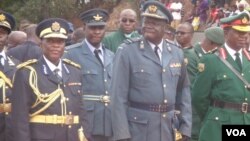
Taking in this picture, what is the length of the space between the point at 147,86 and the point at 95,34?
2070 millimetres

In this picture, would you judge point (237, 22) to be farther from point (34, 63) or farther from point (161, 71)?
point (34, 63)

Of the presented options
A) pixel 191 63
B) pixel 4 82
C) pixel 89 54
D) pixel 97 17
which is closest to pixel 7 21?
pixel 4 82

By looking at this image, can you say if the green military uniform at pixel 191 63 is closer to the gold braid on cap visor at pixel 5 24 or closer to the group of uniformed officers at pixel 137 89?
the group of uniformed officers at pixel 137 89

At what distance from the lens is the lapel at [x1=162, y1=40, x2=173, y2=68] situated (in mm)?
6742

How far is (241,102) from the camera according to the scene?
7215mm

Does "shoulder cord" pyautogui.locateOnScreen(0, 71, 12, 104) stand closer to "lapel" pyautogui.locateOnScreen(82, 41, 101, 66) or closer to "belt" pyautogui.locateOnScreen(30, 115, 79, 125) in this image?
"belt" pyautogui.locateOnScreen(30, 115, 79, 125)

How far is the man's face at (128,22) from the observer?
10.3 meters

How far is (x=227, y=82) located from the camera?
725cm

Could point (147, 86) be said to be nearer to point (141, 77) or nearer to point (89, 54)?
point (141, 77)

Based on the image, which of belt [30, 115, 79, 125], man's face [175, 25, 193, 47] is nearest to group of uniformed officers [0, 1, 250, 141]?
belt [30, 115, 79, 125]

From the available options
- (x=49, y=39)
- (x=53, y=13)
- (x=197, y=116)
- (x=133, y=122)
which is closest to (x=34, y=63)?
(x=49, y=39)

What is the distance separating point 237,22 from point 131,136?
6.26 ft

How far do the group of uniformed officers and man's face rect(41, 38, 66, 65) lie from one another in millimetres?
10

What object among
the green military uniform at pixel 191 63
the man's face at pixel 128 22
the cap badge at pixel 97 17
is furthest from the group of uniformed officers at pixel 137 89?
the man's face at pixel 128 22
